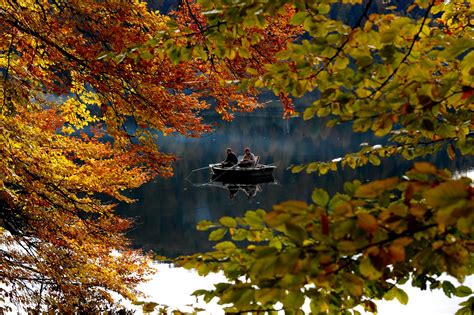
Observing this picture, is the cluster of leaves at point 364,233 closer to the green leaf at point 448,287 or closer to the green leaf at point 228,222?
the green leaf at point 228,222

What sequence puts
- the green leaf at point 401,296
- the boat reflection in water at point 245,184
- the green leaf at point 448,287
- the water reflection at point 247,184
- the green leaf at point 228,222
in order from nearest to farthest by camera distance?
the green leaf at point 228,222 < the green leaf at point 401,296 < the green leaf at point 448,287 < the boat reflection in water at point 245,184 < the water reflection at point 247,184

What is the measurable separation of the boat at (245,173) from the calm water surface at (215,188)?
121 centimetres

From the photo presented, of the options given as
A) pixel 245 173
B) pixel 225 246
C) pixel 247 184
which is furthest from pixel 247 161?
pixel 225 246

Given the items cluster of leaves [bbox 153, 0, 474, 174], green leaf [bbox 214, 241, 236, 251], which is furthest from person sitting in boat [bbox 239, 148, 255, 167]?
green leaf [bbox 214, 241, 236, 251]

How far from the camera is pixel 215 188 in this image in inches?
1436

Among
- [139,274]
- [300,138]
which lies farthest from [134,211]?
[300,138]

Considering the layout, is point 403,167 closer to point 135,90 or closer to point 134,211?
point 134,211

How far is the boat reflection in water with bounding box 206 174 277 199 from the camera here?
32344 millimetres

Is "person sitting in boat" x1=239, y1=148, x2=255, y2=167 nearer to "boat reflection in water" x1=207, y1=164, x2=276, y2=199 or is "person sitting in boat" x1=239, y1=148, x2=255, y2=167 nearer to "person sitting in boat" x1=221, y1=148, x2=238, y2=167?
"boat reflection in water" x1=207, y1=164, x2=276, y2=199

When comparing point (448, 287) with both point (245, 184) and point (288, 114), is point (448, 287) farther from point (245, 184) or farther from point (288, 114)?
point (245, 184)

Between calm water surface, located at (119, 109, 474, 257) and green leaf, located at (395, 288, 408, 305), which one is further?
calm water surface, located at (119, 109, 474, 257)

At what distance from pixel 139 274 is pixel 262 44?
20.8 feet

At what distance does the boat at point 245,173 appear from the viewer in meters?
30.3

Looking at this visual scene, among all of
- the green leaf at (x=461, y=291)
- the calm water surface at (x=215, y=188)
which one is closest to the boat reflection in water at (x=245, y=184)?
the calm water surface at (x=215, y=188)
